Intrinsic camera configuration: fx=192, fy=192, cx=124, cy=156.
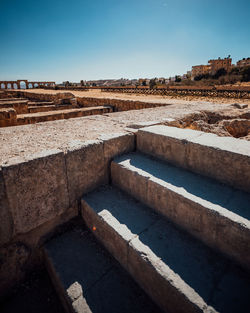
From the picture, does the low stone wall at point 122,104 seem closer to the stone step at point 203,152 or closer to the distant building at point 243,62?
the stone step at point 203,152

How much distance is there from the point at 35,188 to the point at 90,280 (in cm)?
111

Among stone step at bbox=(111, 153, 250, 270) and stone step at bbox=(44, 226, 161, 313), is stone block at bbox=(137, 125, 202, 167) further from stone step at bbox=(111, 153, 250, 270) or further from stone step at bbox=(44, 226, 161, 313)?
stone step at bbox=(44, 226, 161, 313)

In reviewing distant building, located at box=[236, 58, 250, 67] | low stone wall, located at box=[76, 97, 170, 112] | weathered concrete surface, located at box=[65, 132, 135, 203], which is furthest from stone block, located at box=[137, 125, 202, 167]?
distant building, located at box=[236, 58, 250, 67]

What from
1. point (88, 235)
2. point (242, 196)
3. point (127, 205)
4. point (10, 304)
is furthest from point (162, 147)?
point (10, 304)

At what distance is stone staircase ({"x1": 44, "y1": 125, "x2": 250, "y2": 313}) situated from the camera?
4.85ft

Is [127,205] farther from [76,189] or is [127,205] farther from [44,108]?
[44,108]

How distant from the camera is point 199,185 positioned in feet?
6.87

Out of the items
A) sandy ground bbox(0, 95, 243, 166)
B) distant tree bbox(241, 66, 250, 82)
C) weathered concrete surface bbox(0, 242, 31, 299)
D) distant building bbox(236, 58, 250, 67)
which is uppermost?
distant building bbox(236, 58, 250, 67)

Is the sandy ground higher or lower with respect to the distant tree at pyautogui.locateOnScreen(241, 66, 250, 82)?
lower

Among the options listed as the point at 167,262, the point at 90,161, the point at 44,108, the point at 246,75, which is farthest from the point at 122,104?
the point at 246,75

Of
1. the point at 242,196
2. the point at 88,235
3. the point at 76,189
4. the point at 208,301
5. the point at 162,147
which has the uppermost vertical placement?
the point at 162,147

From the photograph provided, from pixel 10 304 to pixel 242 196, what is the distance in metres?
2.67

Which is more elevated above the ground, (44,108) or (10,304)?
(44,108)

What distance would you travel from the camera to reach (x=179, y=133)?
9.02 ft
